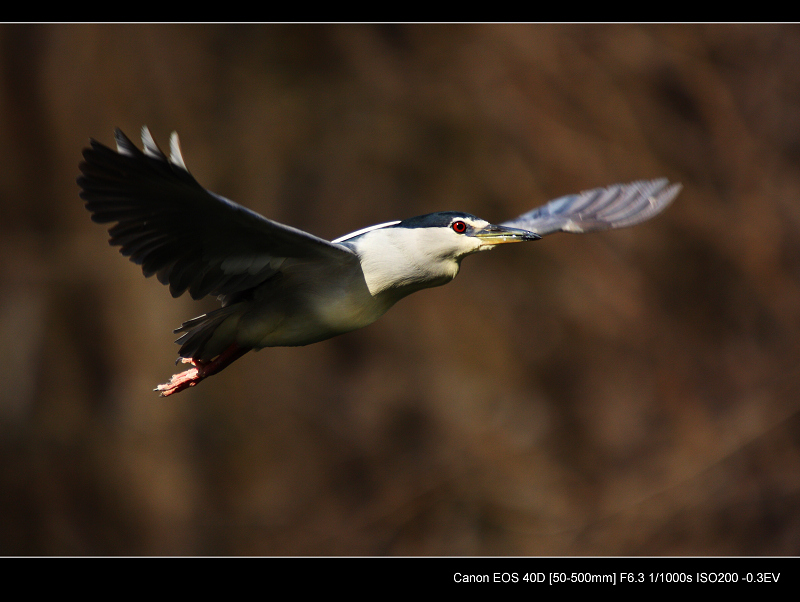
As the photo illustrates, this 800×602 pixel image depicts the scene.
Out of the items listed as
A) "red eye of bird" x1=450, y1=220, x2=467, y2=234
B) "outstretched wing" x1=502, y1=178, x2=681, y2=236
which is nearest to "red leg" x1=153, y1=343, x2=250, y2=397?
"red eye of bird" x1=450, y1=220, x2=467, y2=234

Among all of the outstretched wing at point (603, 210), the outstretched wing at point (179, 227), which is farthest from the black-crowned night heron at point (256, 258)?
the outstretched wing at point (603, 210)

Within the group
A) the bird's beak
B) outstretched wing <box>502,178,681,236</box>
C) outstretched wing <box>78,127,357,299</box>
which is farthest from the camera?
outstretched wing <box>502,178,681,236</box>

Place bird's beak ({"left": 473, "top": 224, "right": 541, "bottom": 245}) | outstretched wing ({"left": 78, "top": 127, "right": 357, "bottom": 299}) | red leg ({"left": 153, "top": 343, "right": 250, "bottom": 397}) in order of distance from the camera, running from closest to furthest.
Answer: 1. outstretched wing ({"left": 78, "top": 127, "right": 357, "bottom": 299})
2. bird's beak ({"left": 473, "top": 224, "right": 541, "bottom": 245})
3. red leg ({"left": 153, "top": 343, "right": 250, "bottom": 397})

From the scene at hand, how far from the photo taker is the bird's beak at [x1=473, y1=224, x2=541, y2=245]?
77.9 inches

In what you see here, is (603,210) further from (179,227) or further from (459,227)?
(179,227)

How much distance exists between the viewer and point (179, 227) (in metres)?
1.81

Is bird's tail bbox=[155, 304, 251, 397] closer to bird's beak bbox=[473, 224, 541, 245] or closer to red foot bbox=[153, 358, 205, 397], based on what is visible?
red foot bbox=[153, 358, 205, 397]

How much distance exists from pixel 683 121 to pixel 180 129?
13.5ft

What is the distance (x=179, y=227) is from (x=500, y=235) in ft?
2.62

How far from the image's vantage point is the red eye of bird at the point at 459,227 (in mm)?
2002

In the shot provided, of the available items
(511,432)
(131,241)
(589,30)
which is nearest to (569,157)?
(589,30)

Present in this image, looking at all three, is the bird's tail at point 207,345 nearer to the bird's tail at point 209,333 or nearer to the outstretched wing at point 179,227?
the bird's tail at point 209,333

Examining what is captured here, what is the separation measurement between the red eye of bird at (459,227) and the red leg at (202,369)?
2.12 feet

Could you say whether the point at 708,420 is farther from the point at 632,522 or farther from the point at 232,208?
the point at 232,208
